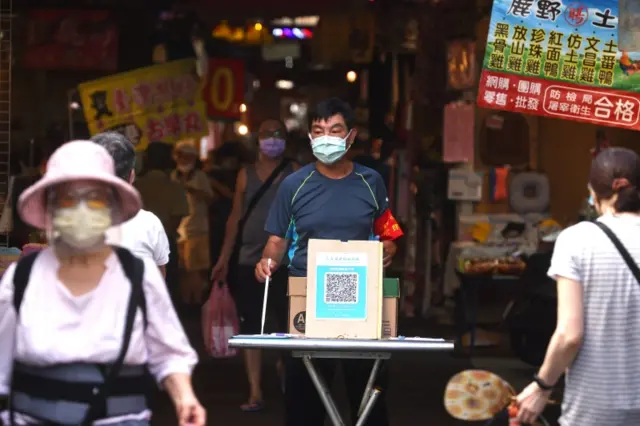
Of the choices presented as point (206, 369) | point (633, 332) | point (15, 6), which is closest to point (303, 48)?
point (15, 6)

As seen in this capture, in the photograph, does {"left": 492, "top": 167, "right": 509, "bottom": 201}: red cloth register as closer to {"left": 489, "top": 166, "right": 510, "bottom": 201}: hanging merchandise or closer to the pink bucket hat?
{"left": 489, "top": 166, "right": 510, "bottom": 201}: hanging merchandise

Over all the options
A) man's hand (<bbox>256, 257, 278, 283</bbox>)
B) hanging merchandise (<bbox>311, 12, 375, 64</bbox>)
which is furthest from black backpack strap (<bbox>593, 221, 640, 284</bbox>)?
hanging merchandise (<bbox>311, 12, 375, 64</bbox>)

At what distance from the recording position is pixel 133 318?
391cm

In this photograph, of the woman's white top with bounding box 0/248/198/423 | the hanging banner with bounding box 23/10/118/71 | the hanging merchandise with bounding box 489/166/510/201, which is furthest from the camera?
the hanging merchandise with bounding box 489/166/510/201

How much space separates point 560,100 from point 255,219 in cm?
236

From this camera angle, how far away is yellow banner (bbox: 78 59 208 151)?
1070 centimetres

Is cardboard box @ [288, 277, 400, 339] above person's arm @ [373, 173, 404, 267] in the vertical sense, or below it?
below

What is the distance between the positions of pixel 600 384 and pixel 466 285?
22.4 ft

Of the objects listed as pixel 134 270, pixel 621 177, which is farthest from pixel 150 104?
pixel 134 270

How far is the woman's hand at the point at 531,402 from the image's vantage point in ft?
15.2

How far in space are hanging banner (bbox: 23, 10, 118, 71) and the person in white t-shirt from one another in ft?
22.3

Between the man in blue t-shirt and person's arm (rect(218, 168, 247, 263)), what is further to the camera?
person's arm (rect(218, 168, 247, 263))

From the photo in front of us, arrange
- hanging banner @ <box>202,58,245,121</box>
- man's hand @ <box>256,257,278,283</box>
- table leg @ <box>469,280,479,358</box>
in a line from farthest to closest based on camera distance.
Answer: hanging banner @ <box>202,58,245,121</box> → table leg @ <box>469,280,479,358</box> → man's hand @ <box>256,257,278,283</box>

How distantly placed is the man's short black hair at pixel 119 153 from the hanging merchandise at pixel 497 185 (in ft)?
27.0
